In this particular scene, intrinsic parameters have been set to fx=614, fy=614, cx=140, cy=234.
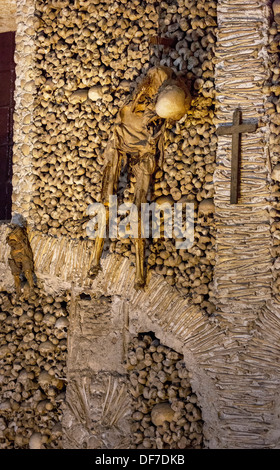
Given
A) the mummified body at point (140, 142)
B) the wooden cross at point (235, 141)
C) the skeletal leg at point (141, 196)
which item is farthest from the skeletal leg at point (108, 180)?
the wooden cross at point (235, 141)

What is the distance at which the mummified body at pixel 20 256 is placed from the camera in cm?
470

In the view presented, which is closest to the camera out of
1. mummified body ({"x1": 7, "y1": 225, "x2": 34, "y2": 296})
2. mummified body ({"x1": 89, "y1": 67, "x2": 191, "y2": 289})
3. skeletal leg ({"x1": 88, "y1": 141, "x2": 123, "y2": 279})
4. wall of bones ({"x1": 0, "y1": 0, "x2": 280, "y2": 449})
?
wall of bones ({"x1": 0, "y1": 0, "x2": 280, "y2": 449})

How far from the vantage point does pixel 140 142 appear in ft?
13.7

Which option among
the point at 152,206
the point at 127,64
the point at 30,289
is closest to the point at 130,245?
the point at 152,206

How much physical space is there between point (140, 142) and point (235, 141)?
0.71 meters

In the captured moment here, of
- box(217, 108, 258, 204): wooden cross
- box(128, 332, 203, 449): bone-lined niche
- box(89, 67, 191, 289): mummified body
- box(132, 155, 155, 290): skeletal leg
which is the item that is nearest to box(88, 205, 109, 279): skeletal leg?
box(89, 67, 191, 289): mummified body

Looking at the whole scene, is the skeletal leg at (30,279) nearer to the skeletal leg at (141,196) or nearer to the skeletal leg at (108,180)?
the skeletal leg at (108,180)

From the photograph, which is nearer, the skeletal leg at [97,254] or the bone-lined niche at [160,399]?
the bone-lined niche at [160,399]

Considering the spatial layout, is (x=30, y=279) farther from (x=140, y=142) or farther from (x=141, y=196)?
(x=140, y=142)

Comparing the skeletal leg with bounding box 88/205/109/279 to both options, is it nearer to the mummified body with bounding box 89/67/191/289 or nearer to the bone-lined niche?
the mummified body with bounding box 89/67/191/289

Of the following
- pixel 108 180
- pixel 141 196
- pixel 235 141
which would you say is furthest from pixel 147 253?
pixel 235 141

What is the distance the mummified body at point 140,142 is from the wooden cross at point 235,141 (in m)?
0.31

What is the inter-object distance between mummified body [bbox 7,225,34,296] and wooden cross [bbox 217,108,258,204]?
69.3 inches

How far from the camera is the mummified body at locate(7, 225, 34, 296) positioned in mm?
4699
